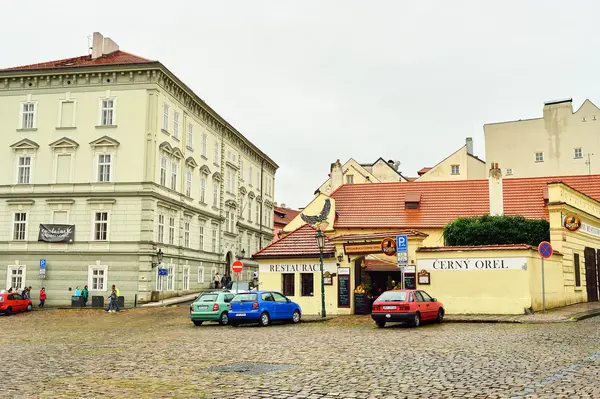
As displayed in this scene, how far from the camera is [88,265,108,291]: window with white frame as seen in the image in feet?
145

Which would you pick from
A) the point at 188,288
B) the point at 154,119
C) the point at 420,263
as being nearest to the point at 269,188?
the point at 188,288

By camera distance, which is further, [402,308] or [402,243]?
[402,243]

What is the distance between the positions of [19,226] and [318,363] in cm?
3929

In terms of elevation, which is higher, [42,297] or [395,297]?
[395,297]

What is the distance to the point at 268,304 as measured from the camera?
26250 mm

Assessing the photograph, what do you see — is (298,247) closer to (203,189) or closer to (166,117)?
(166,117)

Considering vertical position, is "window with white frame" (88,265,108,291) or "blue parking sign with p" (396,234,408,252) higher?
"blue parking sign with p" (396,234,408,252)

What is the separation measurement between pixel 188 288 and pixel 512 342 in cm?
3735

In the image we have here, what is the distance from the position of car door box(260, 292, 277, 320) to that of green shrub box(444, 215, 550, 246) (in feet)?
43.8

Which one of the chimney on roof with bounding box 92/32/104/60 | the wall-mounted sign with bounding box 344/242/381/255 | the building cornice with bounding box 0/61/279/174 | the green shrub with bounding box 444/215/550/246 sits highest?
the chimney on roof with bounding box 92/32/104/60

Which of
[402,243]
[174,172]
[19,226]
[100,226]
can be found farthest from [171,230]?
[402,243]

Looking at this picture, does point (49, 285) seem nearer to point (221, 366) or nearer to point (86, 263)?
point (86, 263)

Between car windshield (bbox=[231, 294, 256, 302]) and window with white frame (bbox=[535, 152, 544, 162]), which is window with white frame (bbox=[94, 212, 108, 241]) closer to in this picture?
car windshield (bbox=[231, 294, 256, 302])

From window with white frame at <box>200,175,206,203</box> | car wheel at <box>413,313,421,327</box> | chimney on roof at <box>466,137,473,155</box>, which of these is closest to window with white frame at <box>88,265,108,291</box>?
window with white frame at <box>200,175,206,203</box>
